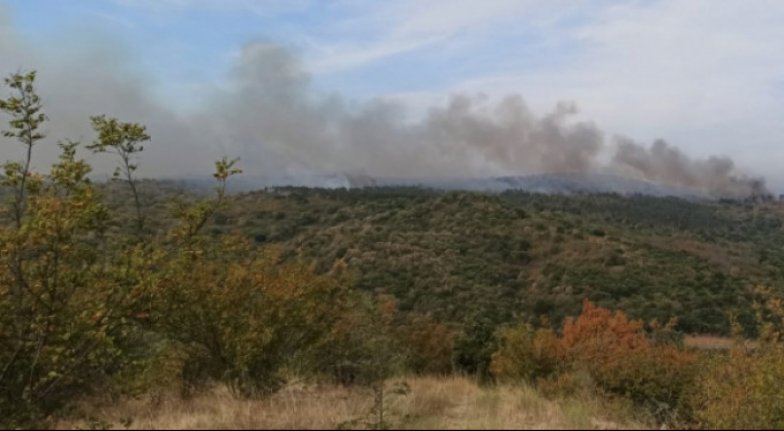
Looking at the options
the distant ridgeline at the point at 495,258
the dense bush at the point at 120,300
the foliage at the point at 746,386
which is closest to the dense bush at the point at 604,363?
the foliage at the point at 746,386

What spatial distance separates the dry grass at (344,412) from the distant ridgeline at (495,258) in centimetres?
1876

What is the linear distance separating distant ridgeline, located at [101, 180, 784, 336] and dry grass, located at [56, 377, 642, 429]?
1876 centimetres

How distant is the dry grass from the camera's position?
8180 mm

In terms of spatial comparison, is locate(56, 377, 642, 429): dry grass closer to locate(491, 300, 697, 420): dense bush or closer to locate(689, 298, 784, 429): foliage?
locate(689, 298, 784, 429): foliage

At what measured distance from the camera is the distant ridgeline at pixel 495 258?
152 feet

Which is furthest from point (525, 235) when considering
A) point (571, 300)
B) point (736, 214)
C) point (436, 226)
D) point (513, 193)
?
point (736, 214)

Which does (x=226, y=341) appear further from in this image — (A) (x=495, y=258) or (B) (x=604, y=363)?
(A) (x=495, y=258)

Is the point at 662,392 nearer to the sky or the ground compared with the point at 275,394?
nearer to the ground

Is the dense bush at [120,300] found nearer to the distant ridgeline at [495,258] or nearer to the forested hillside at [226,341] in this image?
the forested hillside at [226,341]

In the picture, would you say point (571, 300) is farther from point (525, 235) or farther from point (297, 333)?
point (297, 333)

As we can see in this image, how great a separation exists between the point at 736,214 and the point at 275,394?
139 metres

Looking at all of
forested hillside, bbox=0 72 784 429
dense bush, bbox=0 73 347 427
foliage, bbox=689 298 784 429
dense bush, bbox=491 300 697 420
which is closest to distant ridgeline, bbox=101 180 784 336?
dense bush, bbox=491 300 697 420

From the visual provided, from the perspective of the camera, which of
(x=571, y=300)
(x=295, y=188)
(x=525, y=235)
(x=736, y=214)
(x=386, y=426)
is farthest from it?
(x=736, y=214)

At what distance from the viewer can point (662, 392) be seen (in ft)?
67.9
